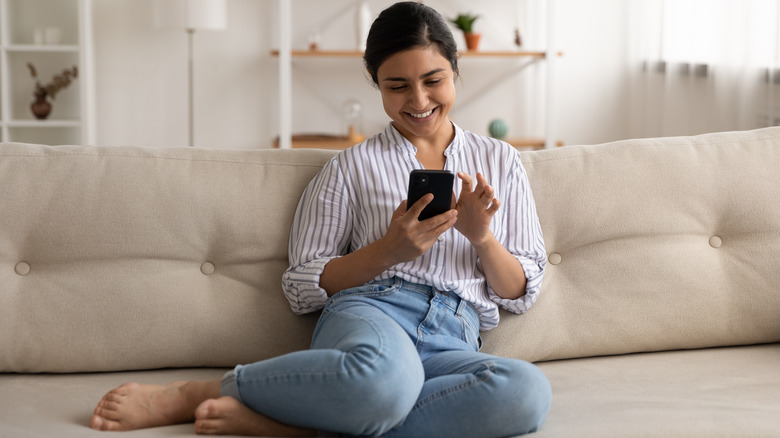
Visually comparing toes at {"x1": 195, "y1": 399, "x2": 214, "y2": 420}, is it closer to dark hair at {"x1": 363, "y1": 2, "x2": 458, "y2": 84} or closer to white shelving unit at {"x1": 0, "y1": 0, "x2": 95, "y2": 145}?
dark hair at {"x1": 363, "y1": 2, "x2": 458, "y2": 84}

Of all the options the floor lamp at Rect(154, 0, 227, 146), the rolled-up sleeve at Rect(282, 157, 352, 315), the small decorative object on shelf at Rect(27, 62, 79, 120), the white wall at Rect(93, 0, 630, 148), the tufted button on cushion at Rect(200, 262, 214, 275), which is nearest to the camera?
the rolled-up sleeve at Rect(282, 157, 352, 315)

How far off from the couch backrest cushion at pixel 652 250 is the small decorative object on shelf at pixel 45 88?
324 centimetres

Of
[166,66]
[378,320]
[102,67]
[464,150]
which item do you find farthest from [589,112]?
[378,320]

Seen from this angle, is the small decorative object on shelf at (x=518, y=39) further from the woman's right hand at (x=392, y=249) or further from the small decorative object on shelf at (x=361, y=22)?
the woman's right hand at (x=392, y=249)

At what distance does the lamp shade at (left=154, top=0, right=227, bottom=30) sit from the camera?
13.6 feet

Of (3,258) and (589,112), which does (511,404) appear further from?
(589,112)

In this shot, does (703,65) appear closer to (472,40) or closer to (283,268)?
(472,40)

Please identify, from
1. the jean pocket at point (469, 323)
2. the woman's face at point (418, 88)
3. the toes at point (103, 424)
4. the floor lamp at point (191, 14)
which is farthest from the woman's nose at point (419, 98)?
the floor lamp at point (191, 14)

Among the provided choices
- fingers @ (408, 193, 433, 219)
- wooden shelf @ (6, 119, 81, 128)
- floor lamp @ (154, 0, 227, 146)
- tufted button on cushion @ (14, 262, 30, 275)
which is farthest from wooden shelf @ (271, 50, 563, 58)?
fingers @ (408, 193, 433, 219)

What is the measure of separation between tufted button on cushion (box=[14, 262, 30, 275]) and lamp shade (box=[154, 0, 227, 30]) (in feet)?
9.06

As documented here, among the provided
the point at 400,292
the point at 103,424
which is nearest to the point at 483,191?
the point at 400,292

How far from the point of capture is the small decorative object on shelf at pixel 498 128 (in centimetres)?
443

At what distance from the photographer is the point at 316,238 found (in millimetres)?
1562

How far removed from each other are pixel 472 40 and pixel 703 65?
119 centimetres
